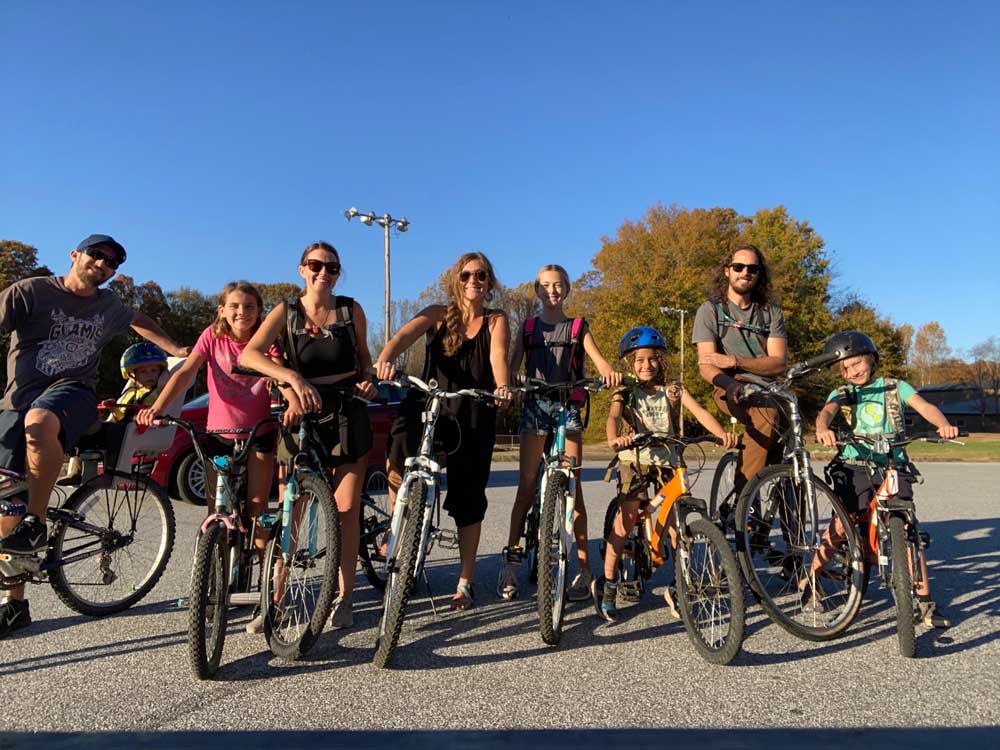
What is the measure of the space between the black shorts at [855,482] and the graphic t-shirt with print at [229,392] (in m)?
3.34

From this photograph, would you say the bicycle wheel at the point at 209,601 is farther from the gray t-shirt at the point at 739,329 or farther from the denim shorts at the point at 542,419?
the gray t-shirt at the point at 739,329

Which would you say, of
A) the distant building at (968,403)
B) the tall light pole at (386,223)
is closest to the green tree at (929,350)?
the distant building at (968,403)

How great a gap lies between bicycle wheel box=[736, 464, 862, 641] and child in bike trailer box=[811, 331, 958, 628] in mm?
344

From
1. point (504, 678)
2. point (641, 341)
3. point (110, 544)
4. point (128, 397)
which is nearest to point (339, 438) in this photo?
point (504, 678)

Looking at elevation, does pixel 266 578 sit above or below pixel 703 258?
below

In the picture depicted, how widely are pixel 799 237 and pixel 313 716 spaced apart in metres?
42.4

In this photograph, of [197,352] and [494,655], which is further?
[197,352]

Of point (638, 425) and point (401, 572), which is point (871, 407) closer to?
point (638, 425)

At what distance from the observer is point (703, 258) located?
4094cm

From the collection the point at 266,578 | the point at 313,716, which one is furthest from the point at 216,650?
the point at 313,716

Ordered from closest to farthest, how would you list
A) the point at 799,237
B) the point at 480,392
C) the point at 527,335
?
the point at 480,392 < the point at 527,335 < the point at 799,237

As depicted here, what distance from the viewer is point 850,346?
4305 millimetres

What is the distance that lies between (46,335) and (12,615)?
61.0 inches

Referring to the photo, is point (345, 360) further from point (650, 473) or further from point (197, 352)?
point (650, 473)
